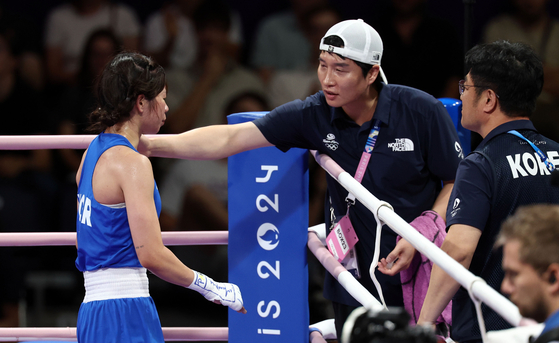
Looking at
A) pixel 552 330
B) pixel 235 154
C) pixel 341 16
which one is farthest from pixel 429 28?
pixel 552 330

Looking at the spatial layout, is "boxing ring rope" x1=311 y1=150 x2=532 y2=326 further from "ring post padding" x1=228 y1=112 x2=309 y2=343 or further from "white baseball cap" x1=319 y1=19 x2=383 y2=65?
"white baseball cap" x1=319 y1=19 x2=383 y2=65

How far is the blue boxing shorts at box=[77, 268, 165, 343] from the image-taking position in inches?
59.3

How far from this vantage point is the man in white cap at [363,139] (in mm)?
1934

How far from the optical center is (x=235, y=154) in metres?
1.98

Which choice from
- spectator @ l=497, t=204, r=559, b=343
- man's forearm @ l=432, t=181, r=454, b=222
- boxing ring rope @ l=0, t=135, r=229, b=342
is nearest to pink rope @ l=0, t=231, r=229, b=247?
boxing ring rope @ l=0, t=135, r=229, b=342

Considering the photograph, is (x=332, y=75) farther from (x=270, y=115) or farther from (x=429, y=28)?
(x=429, y=28)

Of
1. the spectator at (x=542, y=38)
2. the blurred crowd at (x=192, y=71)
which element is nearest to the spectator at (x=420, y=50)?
the blurred crowd at (x=192, y=71)

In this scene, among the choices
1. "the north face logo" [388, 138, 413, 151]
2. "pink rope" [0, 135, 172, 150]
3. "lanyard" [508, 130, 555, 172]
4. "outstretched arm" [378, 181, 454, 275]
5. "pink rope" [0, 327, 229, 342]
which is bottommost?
"pink rope" [0, 327, 229, 342]

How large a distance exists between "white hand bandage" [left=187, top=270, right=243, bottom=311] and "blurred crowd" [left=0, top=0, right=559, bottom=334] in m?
1.91

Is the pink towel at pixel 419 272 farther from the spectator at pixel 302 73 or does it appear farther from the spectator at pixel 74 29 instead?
the spectator at pixel 74 29

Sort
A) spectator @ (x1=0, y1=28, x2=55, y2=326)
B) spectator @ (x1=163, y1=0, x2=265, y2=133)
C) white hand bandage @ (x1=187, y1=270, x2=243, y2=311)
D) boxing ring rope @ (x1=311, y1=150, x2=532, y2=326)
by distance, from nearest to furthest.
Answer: boxing ring rope @ (x1=311, y1=150, x2=532, y2=326)
white hand bandage @ (x1=187, y1=270, x2=243, y2=311)
spectator @ (x1=0, y1=28, x2=55, y2=326)
spectator @ (x1=163, y1=0, x2=265, y2=133)

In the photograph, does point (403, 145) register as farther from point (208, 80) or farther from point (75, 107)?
point (75, 107)

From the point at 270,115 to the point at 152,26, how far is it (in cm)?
240

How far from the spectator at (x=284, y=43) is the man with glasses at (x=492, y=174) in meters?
2.43
